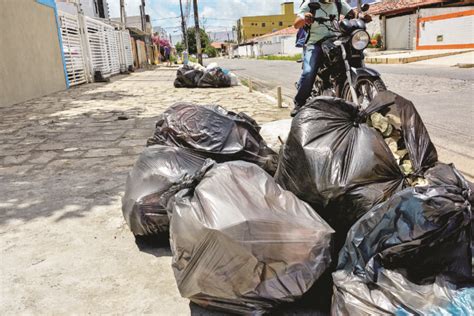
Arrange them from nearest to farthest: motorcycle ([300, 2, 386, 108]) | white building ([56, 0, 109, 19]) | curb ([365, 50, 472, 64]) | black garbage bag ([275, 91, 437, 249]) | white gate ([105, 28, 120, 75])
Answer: black garbage bag ([275, 91, 437, 249]) < motorcycle ([300, 2, 386, 108]) < white building ([56, 0, 109, 19]) < curb ([365, 50, 472, 64]) < white gate ([105, 28, 120, 75])

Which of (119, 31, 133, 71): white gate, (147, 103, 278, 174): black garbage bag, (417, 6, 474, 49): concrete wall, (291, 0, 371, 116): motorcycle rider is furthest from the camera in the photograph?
(119, 31, 133, 71): white gate

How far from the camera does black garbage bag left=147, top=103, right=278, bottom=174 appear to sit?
8.50 ft

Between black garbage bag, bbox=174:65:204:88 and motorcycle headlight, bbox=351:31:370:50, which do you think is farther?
black garbage bag, bbox=174:65:204:88

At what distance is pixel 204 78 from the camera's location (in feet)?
37.3

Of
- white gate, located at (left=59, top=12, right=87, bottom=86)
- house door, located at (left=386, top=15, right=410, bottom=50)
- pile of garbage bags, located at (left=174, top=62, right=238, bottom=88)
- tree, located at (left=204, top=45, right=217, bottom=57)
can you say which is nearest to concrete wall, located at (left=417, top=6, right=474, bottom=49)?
house door, located at (left=386, top=15, right=410, bottom=50)

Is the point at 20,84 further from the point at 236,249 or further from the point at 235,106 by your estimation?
the point at 236,249

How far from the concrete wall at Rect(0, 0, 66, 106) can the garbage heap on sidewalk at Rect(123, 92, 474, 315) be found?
8.42 meters

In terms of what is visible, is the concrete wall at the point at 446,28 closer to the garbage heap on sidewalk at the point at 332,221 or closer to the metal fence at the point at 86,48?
the metal fence at the point at 86,48

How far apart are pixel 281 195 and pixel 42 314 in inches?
45.1

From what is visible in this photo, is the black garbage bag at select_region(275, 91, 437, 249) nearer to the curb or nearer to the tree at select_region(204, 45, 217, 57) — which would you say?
the curb

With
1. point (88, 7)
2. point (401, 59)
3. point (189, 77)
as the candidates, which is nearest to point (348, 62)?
point (189, 77)

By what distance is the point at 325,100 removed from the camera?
2238 millimetres

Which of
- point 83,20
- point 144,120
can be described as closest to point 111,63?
point 83,20

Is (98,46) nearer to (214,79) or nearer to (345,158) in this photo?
(214,79)
